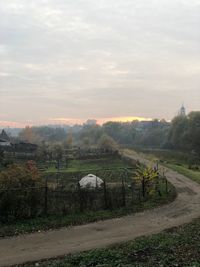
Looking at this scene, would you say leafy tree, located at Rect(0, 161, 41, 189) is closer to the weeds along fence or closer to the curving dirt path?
the weeds along fence

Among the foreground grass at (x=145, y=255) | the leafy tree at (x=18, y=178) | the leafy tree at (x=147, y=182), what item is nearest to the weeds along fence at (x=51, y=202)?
the leafy tree at (x=18, y=178)

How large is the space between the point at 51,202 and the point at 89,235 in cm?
478

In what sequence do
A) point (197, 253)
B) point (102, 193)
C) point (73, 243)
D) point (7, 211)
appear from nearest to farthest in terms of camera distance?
point (197, 253), point (73, 243), point (7, 211), point (102, 193)

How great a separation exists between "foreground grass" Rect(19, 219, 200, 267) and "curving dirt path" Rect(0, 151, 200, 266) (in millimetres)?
1214

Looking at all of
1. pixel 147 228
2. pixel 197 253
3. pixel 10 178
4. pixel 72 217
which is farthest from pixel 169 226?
pixel 10 178

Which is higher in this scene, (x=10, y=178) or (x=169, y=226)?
(x=10, y=178)

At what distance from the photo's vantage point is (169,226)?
24.0m

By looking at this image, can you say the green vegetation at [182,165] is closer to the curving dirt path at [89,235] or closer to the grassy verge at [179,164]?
the grassy verge at [179,164]

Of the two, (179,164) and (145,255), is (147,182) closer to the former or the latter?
(145,255)

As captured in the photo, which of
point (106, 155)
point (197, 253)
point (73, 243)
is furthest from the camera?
point (106, 155)

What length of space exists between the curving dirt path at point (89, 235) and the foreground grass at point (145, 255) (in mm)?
1214

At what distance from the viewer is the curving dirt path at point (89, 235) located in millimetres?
18516

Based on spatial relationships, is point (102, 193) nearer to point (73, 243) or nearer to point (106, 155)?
point (73, 243)

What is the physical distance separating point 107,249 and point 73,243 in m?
2.07
